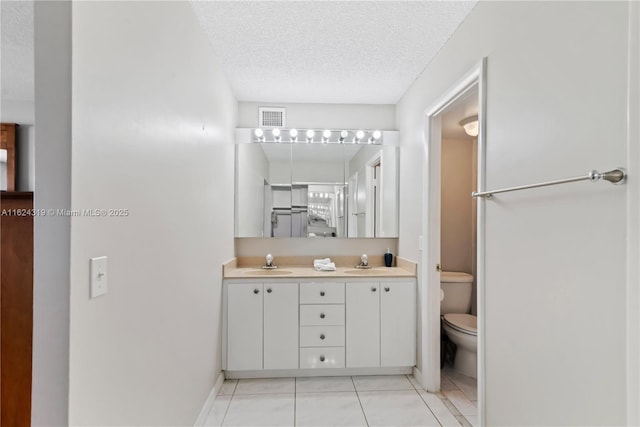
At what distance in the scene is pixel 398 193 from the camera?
300 cm

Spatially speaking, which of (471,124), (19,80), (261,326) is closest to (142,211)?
(19,80)

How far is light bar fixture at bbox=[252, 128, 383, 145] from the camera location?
307cm

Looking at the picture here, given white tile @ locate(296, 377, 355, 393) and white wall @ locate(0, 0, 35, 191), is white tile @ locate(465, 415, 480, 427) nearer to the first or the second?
white tile @ locate(296, 377, 355, 393)

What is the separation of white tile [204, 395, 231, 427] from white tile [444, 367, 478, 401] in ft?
5.46

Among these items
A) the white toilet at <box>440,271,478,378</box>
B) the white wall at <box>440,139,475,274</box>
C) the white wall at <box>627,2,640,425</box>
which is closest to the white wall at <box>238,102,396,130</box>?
the white wall at <box>440,139,475,274</box>

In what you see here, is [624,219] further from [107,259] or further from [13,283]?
[13,283]

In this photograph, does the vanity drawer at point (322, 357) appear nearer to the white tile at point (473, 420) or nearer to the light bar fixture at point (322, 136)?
the white tile at point (473, 420)

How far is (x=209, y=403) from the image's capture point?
6.91ft

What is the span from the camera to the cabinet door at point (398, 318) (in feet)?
8.48

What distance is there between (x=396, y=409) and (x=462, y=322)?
3.10 feet

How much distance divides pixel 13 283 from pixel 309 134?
248 centimetres

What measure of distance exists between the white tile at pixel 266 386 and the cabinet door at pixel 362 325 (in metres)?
0.48

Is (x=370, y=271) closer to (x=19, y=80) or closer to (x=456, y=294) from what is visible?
(x=456, y=294)

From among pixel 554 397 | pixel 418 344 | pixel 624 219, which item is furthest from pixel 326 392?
pixel 624 219
